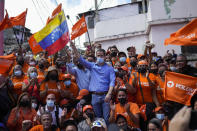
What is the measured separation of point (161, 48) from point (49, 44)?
7576mm

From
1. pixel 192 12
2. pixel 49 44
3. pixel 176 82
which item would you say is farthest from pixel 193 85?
pixel 192 12

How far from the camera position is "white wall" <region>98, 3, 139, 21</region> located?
71.8ft

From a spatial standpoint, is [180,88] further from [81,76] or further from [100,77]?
[81,76]

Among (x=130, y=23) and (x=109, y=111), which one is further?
(x=130, y=23)

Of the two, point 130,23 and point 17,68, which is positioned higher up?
point 130,23

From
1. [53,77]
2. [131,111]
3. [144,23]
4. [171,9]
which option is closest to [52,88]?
[53,77]

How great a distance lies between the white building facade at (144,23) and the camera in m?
12.1

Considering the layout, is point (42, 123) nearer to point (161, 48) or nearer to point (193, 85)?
point (193, 85)

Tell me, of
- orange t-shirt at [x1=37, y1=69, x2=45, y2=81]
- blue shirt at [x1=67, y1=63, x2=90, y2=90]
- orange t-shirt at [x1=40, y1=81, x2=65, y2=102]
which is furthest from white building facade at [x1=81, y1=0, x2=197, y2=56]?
orange t-shirt at [x1=40, y1=81, x2=65, y2=102]

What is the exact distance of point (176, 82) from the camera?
214 inches

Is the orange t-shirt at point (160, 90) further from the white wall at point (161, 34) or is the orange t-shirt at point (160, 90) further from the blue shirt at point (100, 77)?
the white wall at point (161, 34)

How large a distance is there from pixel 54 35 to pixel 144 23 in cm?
1143

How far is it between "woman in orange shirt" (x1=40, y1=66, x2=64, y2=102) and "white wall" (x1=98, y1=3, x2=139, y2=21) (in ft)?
55.9

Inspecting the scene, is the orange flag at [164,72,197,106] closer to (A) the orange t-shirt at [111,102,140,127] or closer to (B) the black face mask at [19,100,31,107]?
(A) the orange t-shirt at [111,102,140,127]
